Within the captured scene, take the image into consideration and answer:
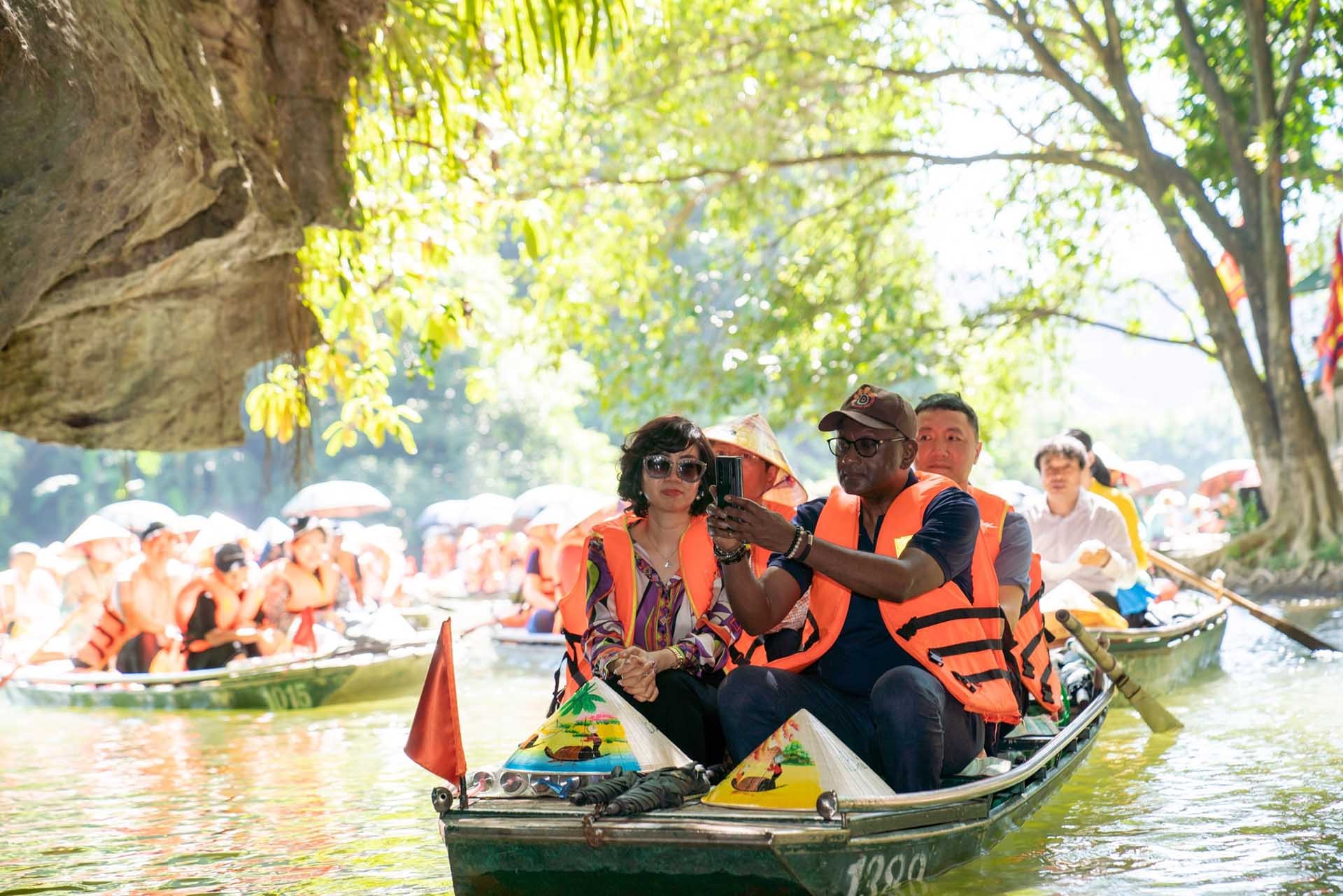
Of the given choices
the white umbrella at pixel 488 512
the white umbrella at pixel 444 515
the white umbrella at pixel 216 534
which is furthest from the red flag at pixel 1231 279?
the white umbrella at pixel 444 515

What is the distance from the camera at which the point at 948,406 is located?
600 cm

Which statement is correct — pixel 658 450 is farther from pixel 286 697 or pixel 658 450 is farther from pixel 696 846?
pixel 286 697

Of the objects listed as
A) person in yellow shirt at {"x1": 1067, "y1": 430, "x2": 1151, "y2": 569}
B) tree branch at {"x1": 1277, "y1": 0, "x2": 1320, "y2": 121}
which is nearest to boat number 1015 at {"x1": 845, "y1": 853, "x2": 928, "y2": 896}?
person in yellow shirt at {"x1": 1067, "y1": 430, "x2": 1151, "y2": 569}

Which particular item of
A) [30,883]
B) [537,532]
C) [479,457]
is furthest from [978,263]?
[479,457]

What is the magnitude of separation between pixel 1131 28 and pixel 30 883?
14846 mm

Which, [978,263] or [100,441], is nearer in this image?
[100,441]

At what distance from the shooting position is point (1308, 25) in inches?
561

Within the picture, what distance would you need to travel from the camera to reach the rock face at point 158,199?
178 inches

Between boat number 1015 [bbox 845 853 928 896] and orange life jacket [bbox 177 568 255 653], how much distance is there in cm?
936

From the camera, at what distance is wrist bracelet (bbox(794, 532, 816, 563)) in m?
4.11

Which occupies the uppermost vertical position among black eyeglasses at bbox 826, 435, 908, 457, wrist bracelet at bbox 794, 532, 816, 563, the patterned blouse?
black eyeglasses at bbox 826, 435, 908, 457

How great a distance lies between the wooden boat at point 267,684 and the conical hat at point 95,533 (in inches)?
80.3

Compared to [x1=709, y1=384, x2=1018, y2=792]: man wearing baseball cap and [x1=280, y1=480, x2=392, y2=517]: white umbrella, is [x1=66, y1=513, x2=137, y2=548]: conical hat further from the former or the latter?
[x1=709, y1=384, x2=1018, y2=792]: man wearing baseball cap

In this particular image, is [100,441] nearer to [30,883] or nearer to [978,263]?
[30,883]
